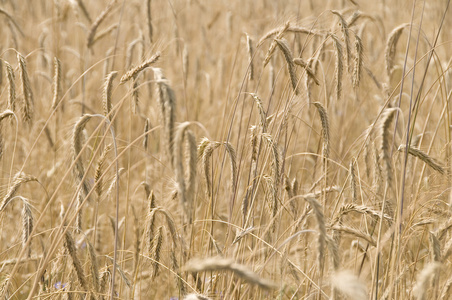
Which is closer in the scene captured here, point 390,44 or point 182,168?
point 182,168

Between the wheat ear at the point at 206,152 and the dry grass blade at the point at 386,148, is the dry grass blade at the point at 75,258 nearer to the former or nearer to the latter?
the wheat ear at the point at 206,152

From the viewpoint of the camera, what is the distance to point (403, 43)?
6.04m

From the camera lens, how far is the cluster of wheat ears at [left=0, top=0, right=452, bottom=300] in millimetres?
1734

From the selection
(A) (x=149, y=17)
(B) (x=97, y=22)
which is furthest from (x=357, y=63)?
(B) (x=97, y=22)

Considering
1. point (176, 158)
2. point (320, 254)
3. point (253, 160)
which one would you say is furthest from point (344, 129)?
point (176, 158)

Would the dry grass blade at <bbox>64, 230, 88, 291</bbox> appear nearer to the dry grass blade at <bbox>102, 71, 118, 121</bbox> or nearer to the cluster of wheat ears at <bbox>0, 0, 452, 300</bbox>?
the cluster of wheat ears at <bbox>0, 0, 452, 300</bbox>

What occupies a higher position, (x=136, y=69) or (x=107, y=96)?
(x=136, y=69)

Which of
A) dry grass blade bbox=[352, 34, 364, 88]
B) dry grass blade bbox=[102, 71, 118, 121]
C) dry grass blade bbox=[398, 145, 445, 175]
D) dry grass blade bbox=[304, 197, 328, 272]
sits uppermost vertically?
dry grass blade bbox=[352, 34, 364, 88]

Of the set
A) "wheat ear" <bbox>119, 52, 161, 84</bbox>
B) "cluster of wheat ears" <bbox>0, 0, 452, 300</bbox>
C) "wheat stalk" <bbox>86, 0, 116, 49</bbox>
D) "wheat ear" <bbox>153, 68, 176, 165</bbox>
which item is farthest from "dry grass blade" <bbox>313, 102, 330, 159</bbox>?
"wheat stalk" <bbox>86, 0, 116, 49</bbox>

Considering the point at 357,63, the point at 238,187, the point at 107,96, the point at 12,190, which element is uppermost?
the point at 357,63

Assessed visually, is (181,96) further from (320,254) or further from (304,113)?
(320,254)

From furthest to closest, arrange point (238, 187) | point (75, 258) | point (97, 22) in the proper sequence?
point (97, 22), point (238, 187), point (75, 258)

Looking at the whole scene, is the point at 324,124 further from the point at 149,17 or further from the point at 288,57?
the point at 149,17

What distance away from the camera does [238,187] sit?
279cm
